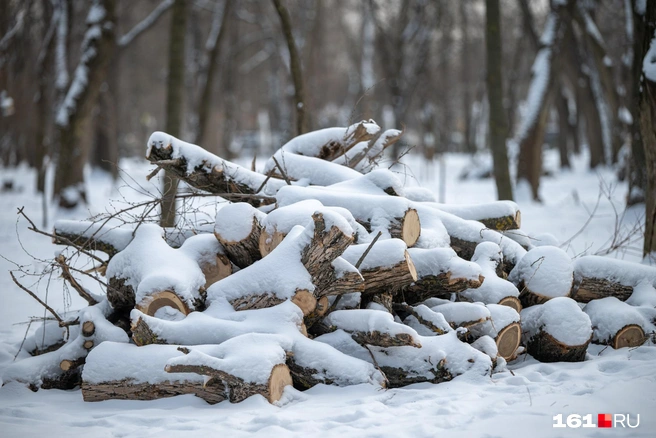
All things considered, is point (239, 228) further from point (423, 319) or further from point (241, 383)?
point (423, 319)

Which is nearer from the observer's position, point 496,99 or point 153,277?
point 153,277

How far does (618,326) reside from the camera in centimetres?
420

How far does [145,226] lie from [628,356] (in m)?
3.51

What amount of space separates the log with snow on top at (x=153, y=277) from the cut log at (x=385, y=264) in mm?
1037

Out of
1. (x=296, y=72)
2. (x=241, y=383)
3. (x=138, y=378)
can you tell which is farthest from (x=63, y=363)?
(x=296, y=72)

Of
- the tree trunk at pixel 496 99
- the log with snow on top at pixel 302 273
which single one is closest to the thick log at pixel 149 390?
the log with snow on top at pixel 302 273

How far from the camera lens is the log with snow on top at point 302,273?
11.5 feet

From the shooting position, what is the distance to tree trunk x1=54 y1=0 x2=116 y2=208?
1028cm

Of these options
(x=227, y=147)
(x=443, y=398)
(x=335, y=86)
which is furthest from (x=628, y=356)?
(x=335, y=86)

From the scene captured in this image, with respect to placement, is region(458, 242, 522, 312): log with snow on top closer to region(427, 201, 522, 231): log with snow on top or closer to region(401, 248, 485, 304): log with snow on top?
region(401, 248, 485, 304): log with snow on top

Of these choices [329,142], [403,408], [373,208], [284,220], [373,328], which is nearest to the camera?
[403,408]

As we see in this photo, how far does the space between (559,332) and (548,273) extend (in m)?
0.54

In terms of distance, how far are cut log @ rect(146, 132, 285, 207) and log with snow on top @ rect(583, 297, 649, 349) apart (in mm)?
2598

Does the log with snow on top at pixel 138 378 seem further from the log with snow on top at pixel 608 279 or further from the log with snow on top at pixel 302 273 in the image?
the log with snow on top at pixel 608 279
